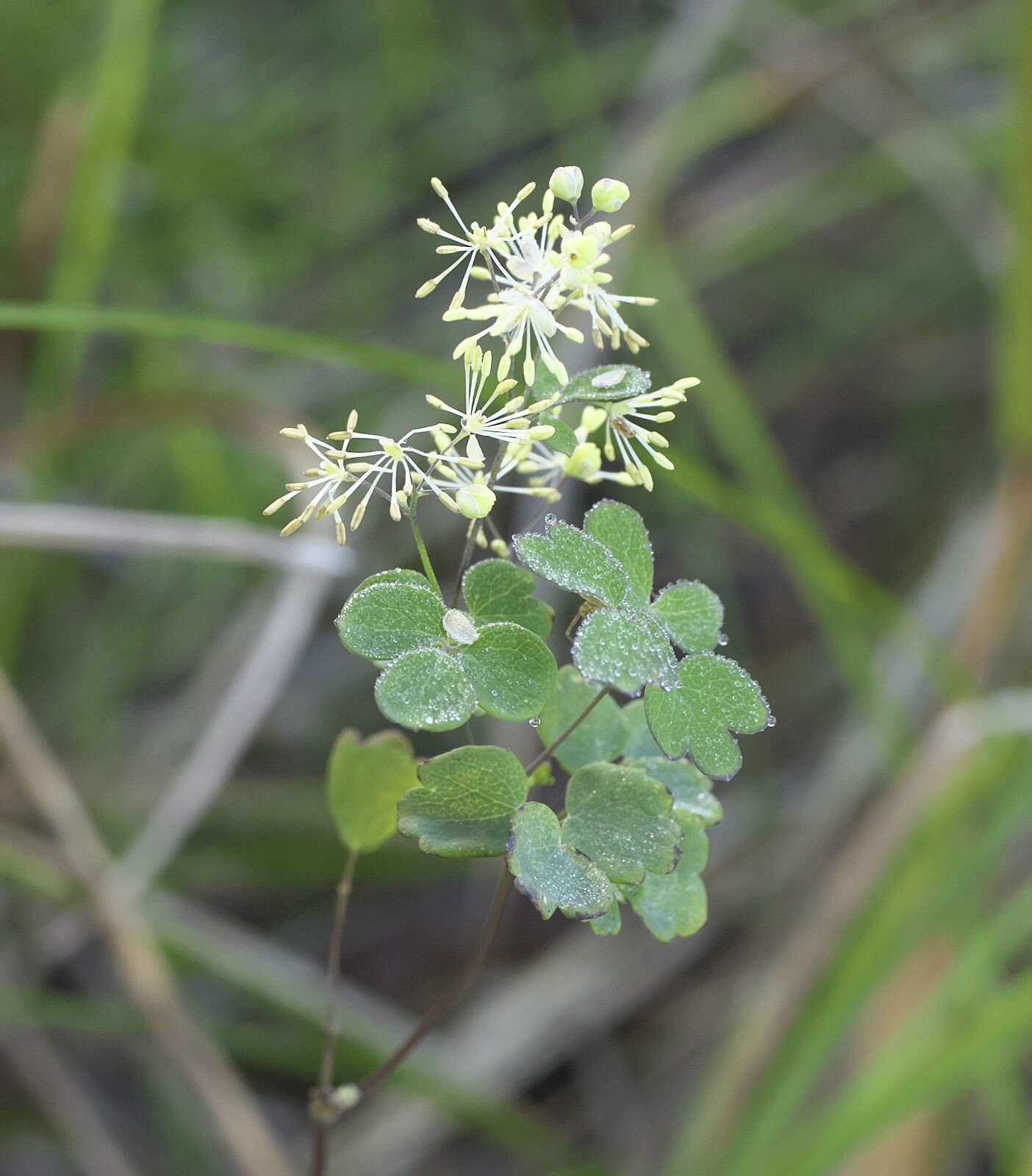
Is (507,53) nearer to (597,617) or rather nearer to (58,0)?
(58,0)

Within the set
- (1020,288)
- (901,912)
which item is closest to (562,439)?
(901,912)

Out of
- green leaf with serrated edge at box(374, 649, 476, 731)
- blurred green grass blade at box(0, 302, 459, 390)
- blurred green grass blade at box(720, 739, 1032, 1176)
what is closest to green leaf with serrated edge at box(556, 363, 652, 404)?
green leaf with serrated edge at box(374, 649, 476, 731)

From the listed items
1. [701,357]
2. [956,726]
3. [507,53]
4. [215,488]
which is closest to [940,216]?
[701,357]

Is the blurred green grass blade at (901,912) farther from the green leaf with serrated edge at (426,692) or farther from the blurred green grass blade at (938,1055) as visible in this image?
the green leaf with serrated edge at (426,692)

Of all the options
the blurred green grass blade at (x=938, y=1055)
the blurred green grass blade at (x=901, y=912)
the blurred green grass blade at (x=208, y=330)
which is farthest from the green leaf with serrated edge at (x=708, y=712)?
the blurred green grass blade at (x=901, y=912)

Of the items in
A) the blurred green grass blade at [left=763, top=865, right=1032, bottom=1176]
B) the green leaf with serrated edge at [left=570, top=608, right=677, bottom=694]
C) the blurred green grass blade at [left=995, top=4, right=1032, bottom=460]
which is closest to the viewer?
the green leaf with serrated edge at [left=570, top=608, right=677, bottom=694]

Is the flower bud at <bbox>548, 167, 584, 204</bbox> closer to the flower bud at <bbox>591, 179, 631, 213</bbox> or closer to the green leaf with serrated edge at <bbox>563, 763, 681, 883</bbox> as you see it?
the flower bud at <bbox>591, 179, 631, 213</bbox>
